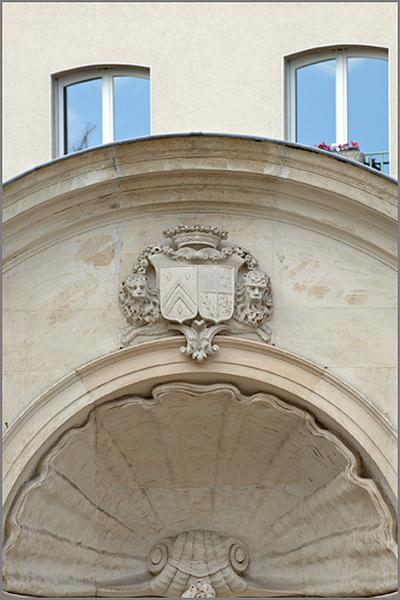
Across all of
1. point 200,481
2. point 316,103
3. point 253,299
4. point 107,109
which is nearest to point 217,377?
point 253,299

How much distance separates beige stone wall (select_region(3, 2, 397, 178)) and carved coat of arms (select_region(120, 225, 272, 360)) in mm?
1024

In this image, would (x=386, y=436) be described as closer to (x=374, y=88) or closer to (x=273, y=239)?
(x=273, y=239)

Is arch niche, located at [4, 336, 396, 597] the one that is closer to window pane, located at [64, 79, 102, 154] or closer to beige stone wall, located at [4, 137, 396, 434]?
beige stone wall, located at [4, 137, 396, 434]

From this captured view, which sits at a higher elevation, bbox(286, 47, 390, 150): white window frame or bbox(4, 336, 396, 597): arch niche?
bbox(286, 47, 390, 150): white window frame

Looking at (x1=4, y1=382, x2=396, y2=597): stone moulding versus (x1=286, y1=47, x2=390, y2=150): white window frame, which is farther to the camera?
(x1=286, y1=47, x2=390, y2=150): white window frame

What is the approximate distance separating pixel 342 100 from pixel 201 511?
7.16ft

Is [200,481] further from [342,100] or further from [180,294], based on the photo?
[342,100]

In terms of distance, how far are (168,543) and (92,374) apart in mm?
1237

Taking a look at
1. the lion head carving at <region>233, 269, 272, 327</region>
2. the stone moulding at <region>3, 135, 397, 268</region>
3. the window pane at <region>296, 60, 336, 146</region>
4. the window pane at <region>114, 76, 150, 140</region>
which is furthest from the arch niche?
the window pane at <region>114, 76, 150, 140</region>

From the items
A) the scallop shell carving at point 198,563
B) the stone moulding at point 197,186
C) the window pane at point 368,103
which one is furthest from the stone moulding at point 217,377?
the window pane at point 368,103

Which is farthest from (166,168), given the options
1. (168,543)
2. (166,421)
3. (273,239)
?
(168,543)

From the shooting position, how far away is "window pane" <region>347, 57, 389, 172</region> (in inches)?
393

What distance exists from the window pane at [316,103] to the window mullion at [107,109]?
965 millimetres

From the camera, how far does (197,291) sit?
9.04 metres
